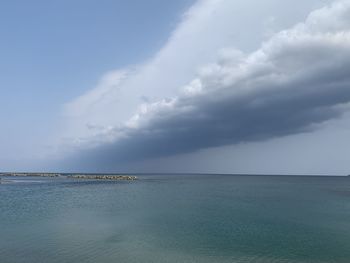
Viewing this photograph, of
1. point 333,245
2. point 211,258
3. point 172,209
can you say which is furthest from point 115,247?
point 172,209

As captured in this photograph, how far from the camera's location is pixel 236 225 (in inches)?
1399

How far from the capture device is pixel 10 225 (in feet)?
112

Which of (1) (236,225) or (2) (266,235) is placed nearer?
(2) (266,235)

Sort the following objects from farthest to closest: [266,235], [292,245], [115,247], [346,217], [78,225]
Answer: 1. [346,217]
2. [78,225]
3. [266,235]
4. [292,245]
5. [115,247]

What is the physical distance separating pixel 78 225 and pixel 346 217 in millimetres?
35221

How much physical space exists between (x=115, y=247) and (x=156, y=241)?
392 cm

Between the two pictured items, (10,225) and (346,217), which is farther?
(346,217)

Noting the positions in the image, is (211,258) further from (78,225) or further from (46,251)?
→ (78,225)

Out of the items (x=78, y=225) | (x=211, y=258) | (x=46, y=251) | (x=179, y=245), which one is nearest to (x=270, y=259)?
(x=211, y=258)

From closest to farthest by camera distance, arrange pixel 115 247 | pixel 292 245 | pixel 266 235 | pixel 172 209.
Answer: pixel 115 247, pixel 292 245, pixel 266 235, pixel 172 209

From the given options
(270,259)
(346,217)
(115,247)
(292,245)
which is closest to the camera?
(270,259)

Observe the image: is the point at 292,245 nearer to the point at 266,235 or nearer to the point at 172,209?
the point at 266,235

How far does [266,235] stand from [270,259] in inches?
324

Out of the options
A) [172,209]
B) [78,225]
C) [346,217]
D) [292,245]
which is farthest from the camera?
[172,209]
